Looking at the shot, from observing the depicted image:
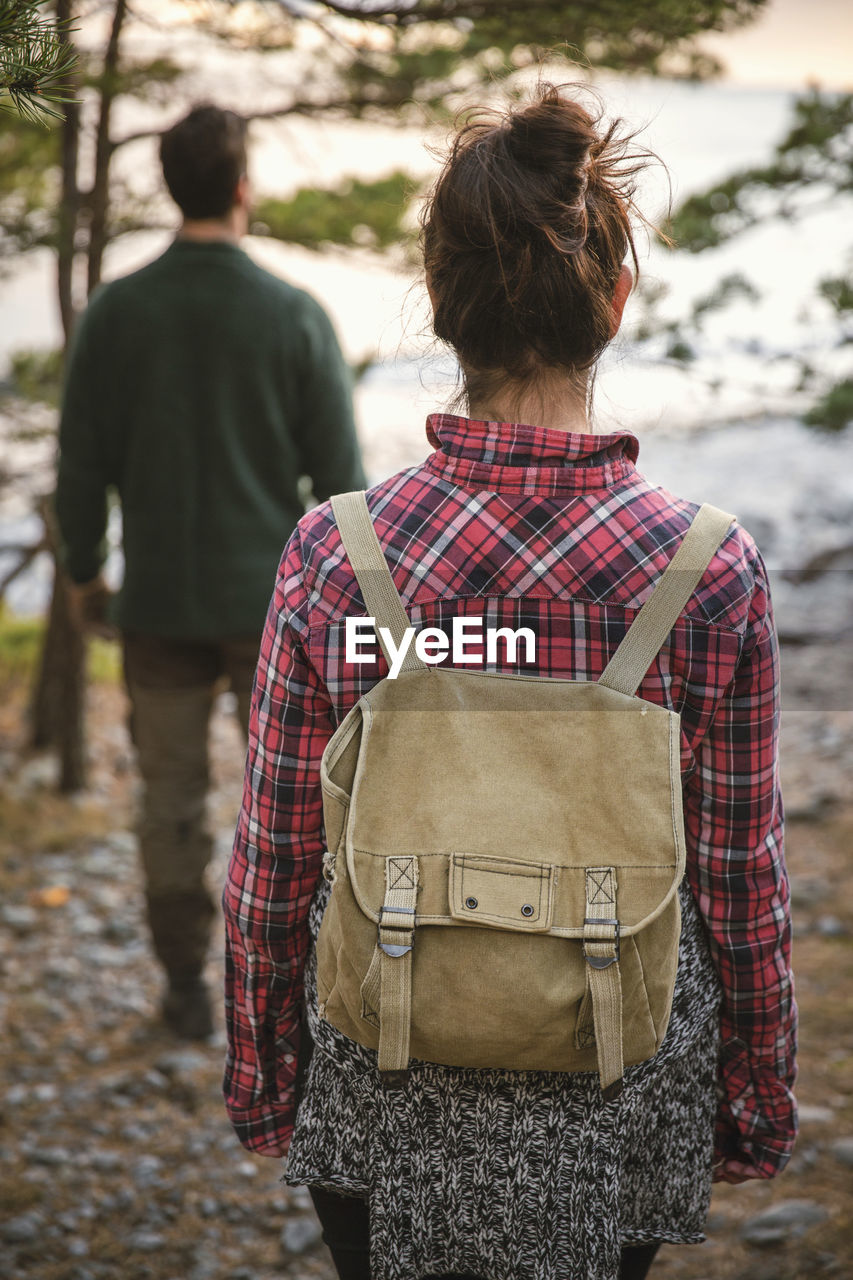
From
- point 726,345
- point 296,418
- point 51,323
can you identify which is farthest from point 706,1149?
point 51,323

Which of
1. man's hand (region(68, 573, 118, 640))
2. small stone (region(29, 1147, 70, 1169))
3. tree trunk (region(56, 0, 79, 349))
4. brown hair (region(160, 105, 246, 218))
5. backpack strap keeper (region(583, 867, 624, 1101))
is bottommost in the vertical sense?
small stone (region(29, 1147, 70, 1169))

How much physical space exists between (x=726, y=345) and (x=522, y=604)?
3068 millimetres

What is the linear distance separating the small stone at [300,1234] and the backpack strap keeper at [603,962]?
60.8 inches

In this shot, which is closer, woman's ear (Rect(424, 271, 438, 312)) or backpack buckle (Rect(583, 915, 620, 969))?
backpack buckle (Rect(583, 915, 620, 969))

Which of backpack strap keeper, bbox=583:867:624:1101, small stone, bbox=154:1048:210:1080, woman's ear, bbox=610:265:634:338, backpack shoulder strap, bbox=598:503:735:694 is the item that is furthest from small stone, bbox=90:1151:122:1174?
woman's ear, bbox=610:265:634:338

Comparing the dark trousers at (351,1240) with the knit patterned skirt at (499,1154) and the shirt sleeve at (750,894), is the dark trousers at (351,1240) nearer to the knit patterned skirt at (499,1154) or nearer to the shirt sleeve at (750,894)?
the knit patterned skirt at (499,1154)

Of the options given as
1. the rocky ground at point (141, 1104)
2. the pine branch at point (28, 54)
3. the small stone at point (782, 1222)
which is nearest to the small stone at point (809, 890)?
the rocky ground at point (141, 1104)

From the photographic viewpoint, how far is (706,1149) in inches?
58.1

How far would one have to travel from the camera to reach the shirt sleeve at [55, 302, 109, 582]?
8.58ft

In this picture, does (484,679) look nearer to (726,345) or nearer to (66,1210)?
(66,1210)

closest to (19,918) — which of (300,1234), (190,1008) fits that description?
(190,1008)

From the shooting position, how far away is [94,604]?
10.00ft

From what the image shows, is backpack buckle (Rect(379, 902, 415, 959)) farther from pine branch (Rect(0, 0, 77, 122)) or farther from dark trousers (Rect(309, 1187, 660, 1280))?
pine branch (Rect(0, 0, 77, 122))

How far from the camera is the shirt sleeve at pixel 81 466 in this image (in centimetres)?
262
